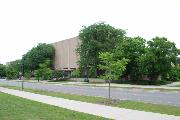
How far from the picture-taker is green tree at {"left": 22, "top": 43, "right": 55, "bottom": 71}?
97.9 m

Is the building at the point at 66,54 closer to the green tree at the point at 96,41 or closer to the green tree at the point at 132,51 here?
the green tree at the point at 96,41

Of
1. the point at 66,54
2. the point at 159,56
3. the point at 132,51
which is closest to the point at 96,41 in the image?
the point at 132,51

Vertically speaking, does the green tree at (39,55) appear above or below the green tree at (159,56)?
above

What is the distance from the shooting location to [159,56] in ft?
147

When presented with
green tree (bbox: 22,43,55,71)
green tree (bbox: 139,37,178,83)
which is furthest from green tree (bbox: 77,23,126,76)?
green tree (bbox: 22,43,55,71)

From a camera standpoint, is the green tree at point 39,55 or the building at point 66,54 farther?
the green tree at point 39,55

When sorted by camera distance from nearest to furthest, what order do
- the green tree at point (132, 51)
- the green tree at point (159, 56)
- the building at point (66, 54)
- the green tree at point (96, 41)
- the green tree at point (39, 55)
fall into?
1. the green tree at point (159, 56)
2. the green tree at point (132, 51)
3. the green tree at point (96, 41)
4. the building at point (66, 54)
5. the green tree at point (39, 55)

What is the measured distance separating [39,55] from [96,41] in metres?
38.7

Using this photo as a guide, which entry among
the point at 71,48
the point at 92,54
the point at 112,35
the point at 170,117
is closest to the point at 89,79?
the point at 92,54

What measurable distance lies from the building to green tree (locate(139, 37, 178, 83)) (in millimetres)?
38633

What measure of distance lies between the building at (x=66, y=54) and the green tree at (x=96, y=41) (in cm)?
1583

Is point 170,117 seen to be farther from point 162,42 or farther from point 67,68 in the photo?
point 67,68

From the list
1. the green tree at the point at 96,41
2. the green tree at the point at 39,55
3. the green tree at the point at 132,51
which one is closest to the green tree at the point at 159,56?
the green tree at the point at 132,51

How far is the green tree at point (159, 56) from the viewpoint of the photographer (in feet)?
145
